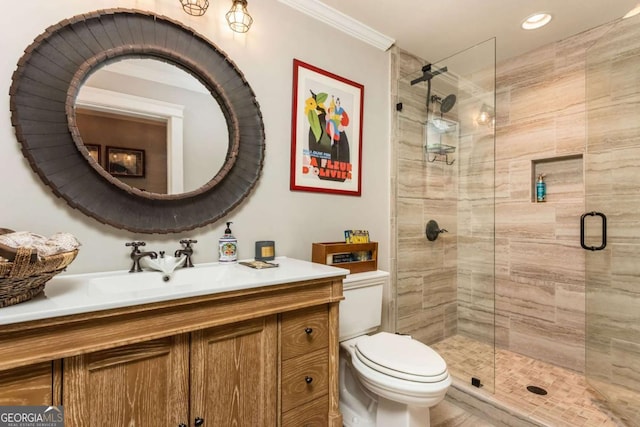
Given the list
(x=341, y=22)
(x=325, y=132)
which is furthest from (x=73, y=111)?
(x=341, y=22)

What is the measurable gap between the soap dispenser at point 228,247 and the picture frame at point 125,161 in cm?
46

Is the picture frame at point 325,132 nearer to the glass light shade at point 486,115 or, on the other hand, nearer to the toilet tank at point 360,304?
the toilet tank at point 360,304

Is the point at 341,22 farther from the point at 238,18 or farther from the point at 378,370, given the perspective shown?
the point at 378,370

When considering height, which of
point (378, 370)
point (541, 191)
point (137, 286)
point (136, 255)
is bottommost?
point (378, 370)

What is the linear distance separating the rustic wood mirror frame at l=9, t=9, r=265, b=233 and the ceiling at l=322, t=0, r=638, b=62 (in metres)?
0.91

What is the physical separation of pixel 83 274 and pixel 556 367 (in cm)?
305

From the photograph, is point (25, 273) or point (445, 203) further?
point (445, 203)

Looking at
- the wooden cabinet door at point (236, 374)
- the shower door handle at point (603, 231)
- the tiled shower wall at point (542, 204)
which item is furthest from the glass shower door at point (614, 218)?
the wooden cabinet door at point (236, 374)

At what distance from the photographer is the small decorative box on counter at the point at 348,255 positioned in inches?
71.3

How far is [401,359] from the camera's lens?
145 centimetres

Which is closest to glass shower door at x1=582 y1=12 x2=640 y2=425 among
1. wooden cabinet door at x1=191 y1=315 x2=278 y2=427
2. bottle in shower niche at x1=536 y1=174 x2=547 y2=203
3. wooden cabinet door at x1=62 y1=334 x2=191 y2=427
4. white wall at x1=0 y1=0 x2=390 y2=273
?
bottle in shower niche at x1=536 y1=174 x2=547 y2=203

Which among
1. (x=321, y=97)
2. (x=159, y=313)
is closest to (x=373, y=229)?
(x=321, y=97)

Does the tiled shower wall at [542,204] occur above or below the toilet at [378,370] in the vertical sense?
above

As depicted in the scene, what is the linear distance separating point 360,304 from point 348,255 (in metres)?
0.30
